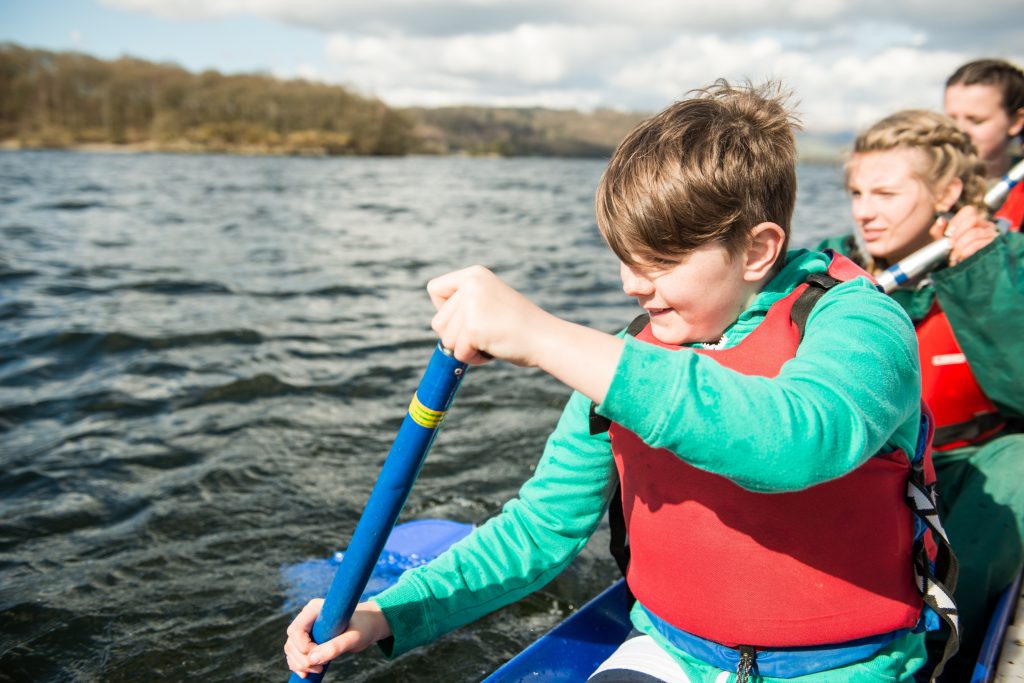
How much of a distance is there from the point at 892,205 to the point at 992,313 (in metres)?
0.59

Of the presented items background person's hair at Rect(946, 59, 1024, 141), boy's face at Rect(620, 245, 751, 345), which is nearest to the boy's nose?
boy's face at Rect(620, 245, 751, 345)

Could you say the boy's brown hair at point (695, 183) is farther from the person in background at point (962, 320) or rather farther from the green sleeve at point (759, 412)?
the person in background at point (962, 320)

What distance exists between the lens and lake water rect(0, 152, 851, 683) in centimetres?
324

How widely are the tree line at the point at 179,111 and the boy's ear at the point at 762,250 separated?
74325mm

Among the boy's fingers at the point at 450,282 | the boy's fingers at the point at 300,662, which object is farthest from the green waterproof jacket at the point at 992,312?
the boy's fingers at the point at 300,662

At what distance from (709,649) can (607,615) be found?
0.64 meters

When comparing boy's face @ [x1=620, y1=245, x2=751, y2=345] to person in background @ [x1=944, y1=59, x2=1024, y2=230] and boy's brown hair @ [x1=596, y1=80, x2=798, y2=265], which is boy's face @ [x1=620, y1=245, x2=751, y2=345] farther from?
person in background @ [x1=944, y1=59, x2=1024, y2=230]

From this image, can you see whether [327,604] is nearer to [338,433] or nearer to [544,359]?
[544,359]

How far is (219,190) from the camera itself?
85.6 feet

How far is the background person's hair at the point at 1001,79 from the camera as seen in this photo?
4.34 metres

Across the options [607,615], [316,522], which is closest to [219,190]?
[316,522]

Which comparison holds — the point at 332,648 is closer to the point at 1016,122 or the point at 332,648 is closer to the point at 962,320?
the point at 962,320

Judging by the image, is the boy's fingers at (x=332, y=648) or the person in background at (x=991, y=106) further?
the person in background at (x=991, y=106)

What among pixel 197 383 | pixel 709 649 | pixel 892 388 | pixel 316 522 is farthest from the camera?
pixel 197 383
